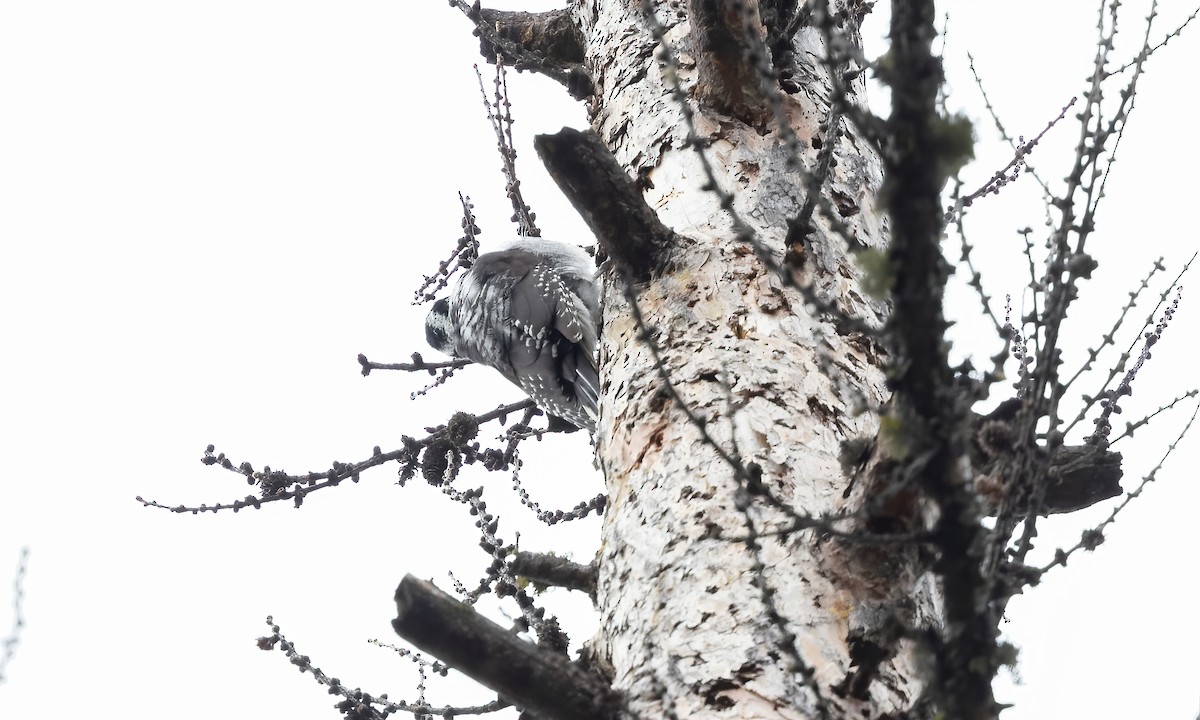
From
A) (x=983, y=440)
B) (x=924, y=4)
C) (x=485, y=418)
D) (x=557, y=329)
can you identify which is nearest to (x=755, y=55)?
(x=924, y=4)

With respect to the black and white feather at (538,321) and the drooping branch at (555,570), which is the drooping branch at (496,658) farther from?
the black and white feather at (538,321)

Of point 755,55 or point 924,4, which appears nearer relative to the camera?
point 924,4

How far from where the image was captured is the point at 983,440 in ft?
4.26

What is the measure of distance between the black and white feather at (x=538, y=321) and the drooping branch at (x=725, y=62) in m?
1.56

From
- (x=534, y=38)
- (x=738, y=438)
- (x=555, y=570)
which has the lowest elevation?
(x=555, y=570)

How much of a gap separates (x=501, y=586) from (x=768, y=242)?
0.90m

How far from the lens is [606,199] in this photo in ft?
6.61

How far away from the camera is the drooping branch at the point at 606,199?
196 cm

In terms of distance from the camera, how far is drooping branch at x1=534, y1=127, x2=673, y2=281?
6.41 feet

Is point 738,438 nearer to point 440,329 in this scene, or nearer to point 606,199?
point 606,199

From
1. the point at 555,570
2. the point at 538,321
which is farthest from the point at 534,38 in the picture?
the point at 555,570

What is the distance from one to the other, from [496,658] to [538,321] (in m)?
2.84

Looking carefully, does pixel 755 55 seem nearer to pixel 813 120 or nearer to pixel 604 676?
pixel 604 676

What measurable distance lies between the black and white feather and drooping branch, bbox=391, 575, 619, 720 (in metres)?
2.25
